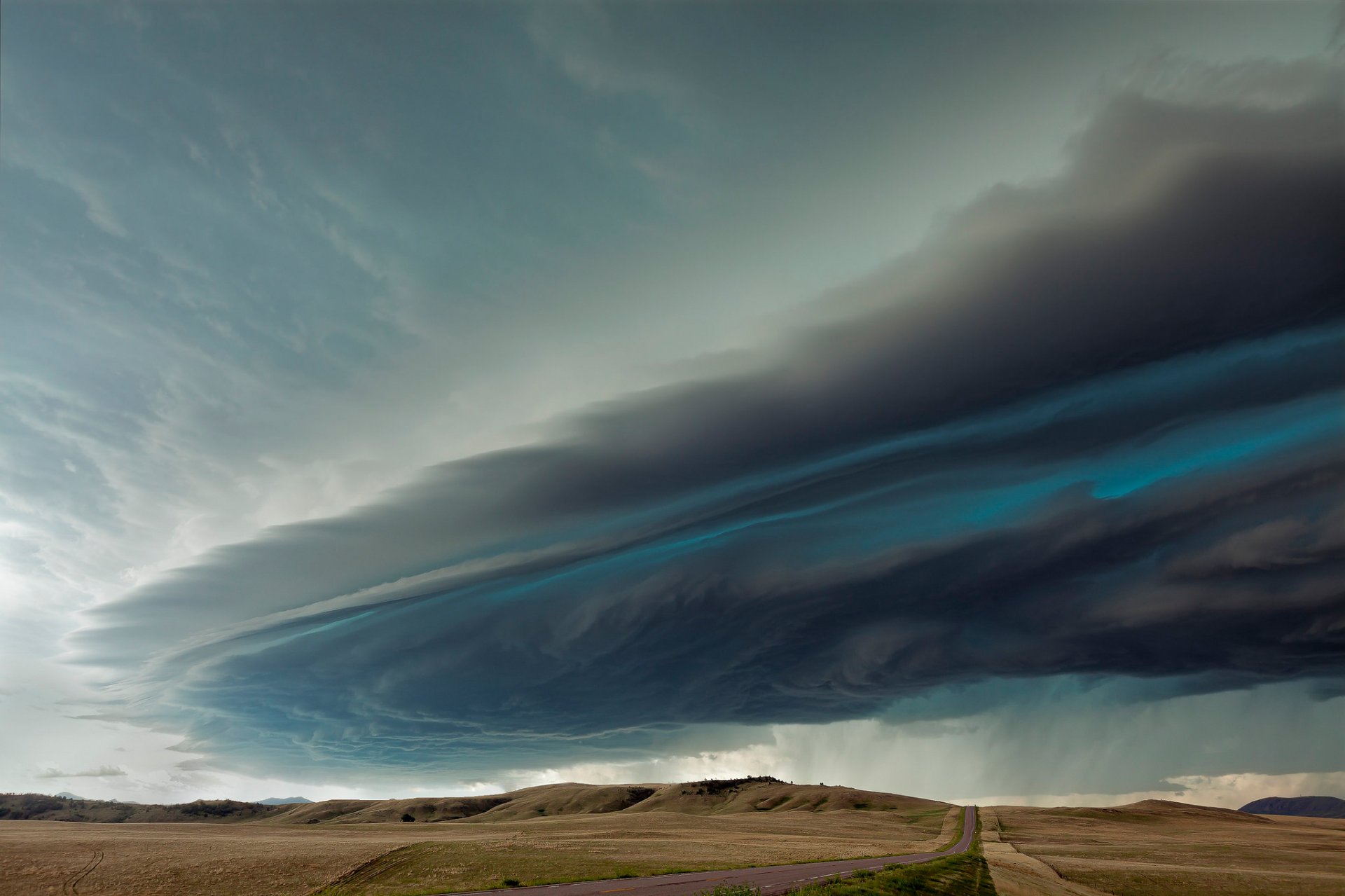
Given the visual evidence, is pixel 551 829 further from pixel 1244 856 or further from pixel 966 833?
pixel 1244 856

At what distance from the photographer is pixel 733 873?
208ft

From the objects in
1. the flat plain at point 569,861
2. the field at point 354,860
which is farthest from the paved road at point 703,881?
the field at point 354,860

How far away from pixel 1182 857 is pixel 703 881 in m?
82.1

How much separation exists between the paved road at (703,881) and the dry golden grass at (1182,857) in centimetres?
1650

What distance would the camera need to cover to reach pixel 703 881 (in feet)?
183

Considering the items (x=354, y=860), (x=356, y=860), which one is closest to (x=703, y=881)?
(x=356, y=860)

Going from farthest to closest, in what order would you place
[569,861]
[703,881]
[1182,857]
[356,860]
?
[1182,857] < [356,860] < [569,861] < [703,881]

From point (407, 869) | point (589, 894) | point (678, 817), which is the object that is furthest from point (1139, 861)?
point (678, 817)

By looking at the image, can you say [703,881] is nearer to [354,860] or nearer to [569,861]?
[569,861]

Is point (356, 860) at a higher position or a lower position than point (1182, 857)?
higher

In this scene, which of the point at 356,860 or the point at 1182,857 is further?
the point at 1182,857

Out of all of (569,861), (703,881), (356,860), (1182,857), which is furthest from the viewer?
(1182,857)

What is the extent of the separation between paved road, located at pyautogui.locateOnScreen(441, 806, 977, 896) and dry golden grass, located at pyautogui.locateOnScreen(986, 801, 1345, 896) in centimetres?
1650

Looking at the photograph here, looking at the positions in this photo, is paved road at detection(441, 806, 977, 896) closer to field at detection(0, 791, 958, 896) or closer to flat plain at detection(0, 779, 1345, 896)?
flat plain at detection(0, 779, 1345, 896)
